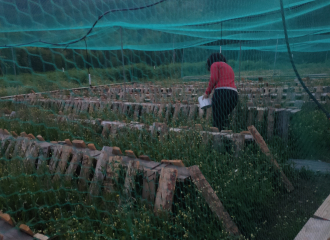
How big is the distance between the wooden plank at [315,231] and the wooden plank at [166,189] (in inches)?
42.2

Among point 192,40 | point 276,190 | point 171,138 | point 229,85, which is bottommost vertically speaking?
point 276,190

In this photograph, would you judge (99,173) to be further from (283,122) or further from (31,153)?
(283,122)

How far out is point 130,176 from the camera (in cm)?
264

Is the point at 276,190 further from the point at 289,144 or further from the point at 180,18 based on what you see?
the point at 180,18

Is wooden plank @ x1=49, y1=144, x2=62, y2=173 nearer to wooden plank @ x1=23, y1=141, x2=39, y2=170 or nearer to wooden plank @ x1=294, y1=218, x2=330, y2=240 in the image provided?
wooden plank @ x1=23, y1=141, x2=39, y2=170

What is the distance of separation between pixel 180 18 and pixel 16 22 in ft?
6.78

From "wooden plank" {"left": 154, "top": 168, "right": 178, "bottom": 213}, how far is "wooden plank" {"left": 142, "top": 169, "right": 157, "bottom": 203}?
2.8 inches

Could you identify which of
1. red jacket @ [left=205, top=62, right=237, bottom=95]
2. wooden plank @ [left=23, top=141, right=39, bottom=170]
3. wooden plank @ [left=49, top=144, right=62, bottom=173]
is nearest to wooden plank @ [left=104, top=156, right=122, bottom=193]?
wooden plank @ [left=49, top=144, right=62, bottom=173]

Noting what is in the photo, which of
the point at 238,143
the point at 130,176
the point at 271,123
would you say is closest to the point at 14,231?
the point at 130,176

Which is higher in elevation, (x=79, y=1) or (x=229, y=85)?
(x=79, y=1)

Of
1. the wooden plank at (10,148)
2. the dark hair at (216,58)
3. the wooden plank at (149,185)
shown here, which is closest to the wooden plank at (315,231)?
the wooden plank at (149,185)

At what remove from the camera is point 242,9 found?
469 cm

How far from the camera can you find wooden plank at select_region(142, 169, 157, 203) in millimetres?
2594

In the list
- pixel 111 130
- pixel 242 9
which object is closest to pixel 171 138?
pixel 111 130
